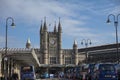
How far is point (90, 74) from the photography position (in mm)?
43438

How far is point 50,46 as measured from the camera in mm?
180250

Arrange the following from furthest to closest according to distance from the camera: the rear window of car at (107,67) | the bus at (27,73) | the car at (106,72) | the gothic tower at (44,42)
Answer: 1. the gothic tower at (44,42)
2. the bus at (27,73)
3. the rear window of car at (107,67)
4. the car at (106,72)

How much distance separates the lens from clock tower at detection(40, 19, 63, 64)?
581 ft

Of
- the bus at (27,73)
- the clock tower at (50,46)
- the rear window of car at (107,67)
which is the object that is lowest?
the bus at (27,73)

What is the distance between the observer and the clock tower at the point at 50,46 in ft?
581

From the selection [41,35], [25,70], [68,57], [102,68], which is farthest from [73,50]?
[102,68]

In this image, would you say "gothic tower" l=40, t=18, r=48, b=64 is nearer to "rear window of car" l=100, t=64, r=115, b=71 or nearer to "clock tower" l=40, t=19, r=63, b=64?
"clock tower" l=40, t=19, r=63, b=64

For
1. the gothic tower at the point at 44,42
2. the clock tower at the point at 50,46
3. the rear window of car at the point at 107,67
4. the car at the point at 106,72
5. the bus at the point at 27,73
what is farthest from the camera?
the clock tower at the point at 50,46

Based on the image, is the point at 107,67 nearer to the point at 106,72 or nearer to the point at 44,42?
the point at 106,72

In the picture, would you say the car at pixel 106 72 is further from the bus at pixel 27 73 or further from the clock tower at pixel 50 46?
the clock tower at pixel 50 46

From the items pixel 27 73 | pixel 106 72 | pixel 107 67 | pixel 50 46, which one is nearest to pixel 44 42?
pixel 50 46

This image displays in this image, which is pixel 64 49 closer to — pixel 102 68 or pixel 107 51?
pixel 107 51

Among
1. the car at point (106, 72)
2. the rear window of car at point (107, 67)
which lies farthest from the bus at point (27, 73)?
the rear window of car at point (107, 67)

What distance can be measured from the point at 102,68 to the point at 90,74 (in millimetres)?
7352
